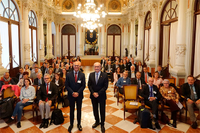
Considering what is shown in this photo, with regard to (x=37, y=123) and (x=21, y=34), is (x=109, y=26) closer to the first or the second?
(x=21, y=34)

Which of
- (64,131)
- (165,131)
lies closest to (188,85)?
(165,131)

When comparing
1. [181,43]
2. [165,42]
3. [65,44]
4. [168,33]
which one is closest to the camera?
[181,43]

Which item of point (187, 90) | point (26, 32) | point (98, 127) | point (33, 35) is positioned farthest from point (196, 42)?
point (33, 35)

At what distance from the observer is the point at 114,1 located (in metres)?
17.4

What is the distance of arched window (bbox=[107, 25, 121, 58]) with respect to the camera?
1761 cm

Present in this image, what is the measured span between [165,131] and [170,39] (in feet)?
18.1

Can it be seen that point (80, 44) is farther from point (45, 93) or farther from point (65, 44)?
point (45, 93)

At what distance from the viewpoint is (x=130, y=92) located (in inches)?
193

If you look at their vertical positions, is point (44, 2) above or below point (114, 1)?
below

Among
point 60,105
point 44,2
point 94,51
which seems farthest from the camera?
point 94,51

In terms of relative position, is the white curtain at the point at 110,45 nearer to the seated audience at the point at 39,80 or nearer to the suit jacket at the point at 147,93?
the seated audience at the point at 39,80

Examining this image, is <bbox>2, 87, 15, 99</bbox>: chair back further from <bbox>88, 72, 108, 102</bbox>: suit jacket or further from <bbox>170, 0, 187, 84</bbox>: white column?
<bbox>170, 0, 187, 84</bbox>: white column

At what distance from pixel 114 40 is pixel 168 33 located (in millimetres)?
9352

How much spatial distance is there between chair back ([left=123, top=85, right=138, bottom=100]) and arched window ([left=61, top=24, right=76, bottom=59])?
1341 cm
